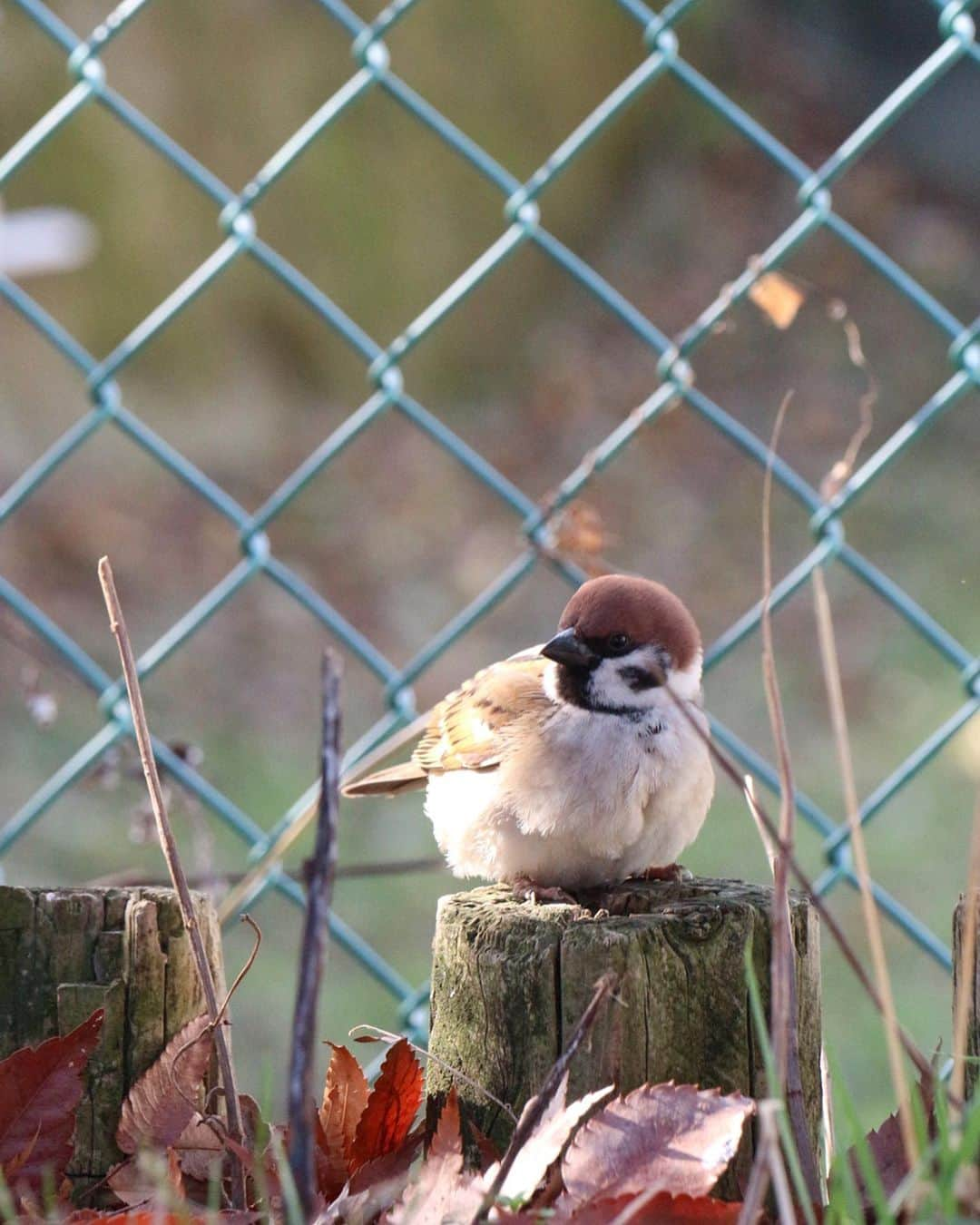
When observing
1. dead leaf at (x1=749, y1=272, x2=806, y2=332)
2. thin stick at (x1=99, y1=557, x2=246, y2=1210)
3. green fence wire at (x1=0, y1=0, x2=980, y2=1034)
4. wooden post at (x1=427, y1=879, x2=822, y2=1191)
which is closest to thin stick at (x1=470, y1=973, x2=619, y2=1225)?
wooden post at (x1=427, y1=879, x2=822, y2=1191)

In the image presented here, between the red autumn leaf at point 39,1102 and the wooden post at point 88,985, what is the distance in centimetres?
7

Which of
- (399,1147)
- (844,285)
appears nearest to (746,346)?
(844,285)

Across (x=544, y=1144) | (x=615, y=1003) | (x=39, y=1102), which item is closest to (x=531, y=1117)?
(x=544, y=1144)

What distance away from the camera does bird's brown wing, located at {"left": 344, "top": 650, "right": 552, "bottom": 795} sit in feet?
7.20

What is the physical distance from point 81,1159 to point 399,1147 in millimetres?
263

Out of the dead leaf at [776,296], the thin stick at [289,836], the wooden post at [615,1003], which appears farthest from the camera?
the dead leaf at [776,296]

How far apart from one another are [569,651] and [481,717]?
213 millimetres

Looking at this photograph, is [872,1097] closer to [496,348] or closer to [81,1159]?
[81,1159]

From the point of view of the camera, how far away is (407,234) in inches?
270

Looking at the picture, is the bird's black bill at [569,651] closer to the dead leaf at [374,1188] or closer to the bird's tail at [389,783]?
the bird's tail at [389,783]

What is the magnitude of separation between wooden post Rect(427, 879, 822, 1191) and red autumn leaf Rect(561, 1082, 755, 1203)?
93mm

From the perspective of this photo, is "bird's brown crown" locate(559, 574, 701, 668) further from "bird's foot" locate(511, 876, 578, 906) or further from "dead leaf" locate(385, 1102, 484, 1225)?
"dead leaf" locate(385, 1102, 484, 1225)

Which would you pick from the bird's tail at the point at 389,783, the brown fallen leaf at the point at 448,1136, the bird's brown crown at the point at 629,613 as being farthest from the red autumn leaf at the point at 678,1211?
the bird's tail at the point at 389,783

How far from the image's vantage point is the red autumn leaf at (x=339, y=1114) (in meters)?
1.44
